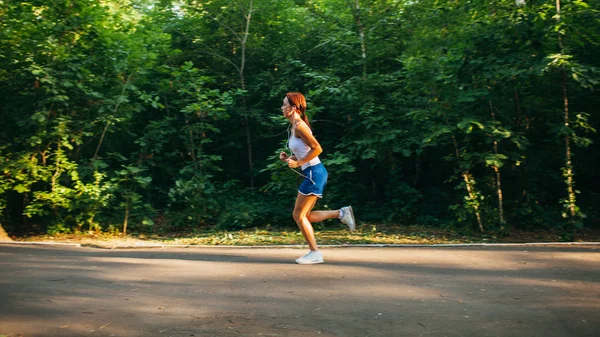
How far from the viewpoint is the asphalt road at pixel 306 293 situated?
5238 millimetres

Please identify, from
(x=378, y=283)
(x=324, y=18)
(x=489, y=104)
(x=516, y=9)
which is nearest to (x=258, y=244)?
(x=378, y=283)

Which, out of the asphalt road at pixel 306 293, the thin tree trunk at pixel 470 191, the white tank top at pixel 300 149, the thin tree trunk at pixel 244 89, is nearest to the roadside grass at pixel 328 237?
the thin tree trunk at pixel 470 191

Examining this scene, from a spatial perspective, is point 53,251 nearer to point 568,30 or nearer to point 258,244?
point 258,244

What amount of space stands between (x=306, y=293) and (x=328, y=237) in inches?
187

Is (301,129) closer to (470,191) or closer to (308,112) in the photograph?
(470,191)

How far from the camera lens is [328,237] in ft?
36.6

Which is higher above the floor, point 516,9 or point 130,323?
point 516,9

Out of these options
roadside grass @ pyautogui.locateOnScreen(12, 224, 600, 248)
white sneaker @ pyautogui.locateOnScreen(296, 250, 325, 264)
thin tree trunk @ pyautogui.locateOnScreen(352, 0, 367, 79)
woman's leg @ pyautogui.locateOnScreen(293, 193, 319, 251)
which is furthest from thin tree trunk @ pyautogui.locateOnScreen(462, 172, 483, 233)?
woman's leg @ pyautogui.locateOnScreen(293, 193, 319, 251)

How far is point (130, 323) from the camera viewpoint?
5348 mm

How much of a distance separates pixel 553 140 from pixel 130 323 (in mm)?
9178

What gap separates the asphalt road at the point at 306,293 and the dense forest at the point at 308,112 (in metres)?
3.11

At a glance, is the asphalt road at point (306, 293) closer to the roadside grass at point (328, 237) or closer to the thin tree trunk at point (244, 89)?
the roadside grass at point (328, 237)

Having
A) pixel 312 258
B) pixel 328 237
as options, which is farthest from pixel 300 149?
pixel 328 237

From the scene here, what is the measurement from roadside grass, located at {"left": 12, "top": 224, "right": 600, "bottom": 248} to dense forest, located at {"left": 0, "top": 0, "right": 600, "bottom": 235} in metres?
0.34
